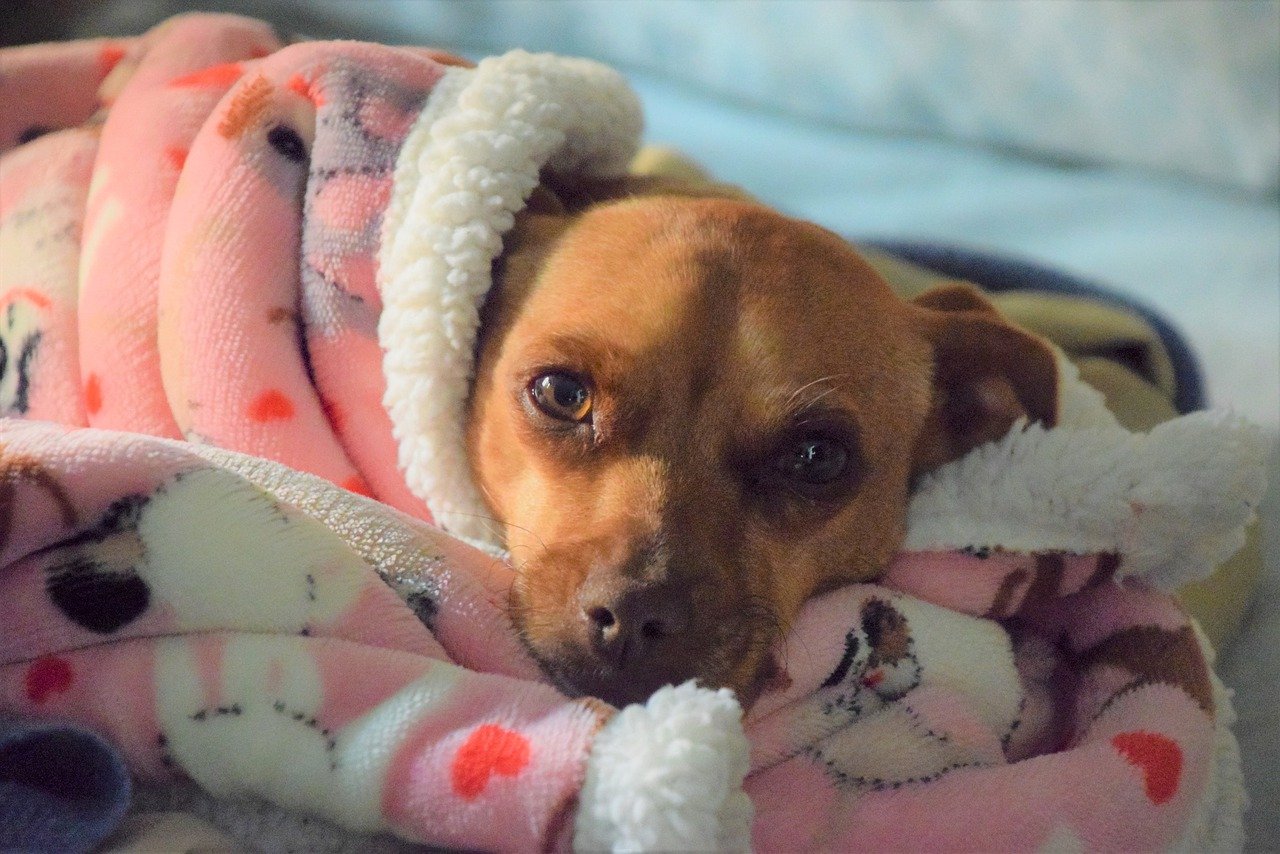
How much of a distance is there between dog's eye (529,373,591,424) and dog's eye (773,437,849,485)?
22 cm

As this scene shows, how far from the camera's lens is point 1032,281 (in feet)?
7.22

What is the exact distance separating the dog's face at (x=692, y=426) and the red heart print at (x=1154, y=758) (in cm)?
32

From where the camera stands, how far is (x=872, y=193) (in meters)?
2.55

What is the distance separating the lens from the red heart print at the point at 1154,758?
1098 millimetres

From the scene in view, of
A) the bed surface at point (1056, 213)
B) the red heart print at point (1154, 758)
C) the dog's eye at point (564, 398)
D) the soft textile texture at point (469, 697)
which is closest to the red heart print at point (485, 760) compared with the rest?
the soft textile texture at point (469, 697)

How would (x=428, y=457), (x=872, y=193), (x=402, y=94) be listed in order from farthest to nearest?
(x=872, y=193) → (x=402, y=94) → (x=428, y=457)

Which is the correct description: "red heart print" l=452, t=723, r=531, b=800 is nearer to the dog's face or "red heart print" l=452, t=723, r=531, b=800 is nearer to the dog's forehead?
the dog's face

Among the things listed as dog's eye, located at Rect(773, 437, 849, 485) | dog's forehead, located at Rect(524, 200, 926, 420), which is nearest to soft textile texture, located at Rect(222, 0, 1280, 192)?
dog's forehead, located at Rect(524, 200, 926, 420)

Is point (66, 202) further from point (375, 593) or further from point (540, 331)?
point (375, 593)

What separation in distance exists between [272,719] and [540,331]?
23.0 inches

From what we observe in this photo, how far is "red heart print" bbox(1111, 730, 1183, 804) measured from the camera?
1.10 metres

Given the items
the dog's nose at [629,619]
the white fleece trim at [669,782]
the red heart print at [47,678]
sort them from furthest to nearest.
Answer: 1. the dog's nose at [629,619]
2. the red heart print at [47,678]
3. the white fleece trim at [669,782]

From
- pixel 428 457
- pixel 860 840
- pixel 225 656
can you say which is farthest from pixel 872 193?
pixel 225 656

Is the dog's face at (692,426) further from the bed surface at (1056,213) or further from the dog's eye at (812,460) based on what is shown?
the bed surface at (1056,213)
